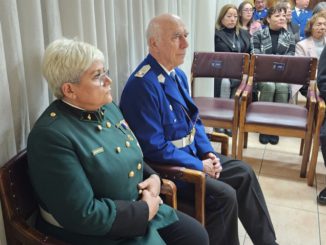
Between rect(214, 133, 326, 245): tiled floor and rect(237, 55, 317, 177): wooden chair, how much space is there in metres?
0.18

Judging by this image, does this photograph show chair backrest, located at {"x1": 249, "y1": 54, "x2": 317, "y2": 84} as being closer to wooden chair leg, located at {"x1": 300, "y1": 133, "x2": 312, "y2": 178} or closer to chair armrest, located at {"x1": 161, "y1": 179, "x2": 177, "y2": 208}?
wooden chair leg, located at {"x1": 300, "y1": 133, "x2": 312, "y2": 178}

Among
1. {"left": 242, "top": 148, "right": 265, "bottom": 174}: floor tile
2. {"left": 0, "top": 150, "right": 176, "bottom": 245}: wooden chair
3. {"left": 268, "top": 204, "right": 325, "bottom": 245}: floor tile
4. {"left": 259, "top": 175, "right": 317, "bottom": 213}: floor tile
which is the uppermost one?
{"left": 0, "top": 150, "right": 176, "bottom": 245}: wooden chair

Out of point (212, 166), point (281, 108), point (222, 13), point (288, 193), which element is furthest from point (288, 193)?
point (222, 13)

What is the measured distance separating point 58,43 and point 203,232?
0.97 meters

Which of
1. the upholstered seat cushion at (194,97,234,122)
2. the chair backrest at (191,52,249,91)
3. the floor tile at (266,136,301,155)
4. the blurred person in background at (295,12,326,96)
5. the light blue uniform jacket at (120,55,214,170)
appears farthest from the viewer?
the blurred person in background at (295,12,326,96)

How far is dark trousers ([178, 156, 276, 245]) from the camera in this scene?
1.74 metres

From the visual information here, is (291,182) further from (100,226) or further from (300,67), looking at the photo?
(100,226)

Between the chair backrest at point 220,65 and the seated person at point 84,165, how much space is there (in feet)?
6.36

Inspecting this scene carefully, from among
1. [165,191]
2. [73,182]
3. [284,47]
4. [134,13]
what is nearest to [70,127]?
[73,182]

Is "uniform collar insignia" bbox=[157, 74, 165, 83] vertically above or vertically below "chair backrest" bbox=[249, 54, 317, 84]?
above

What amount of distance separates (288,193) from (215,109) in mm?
877

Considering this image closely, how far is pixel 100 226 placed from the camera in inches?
46.6

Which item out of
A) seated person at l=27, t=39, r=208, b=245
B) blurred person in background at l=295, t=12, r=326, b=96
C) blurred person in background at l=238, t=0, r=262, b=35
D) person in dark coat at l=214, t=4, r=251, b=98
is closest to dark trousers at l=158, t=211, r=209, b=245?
seated person at l=27, t=39, r=208, b=245

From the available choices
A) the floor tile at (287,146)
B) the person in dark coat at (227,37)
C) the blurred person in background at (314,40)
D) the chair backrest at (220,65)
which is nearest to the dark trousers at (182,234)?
the chair backrest at (220,65)
